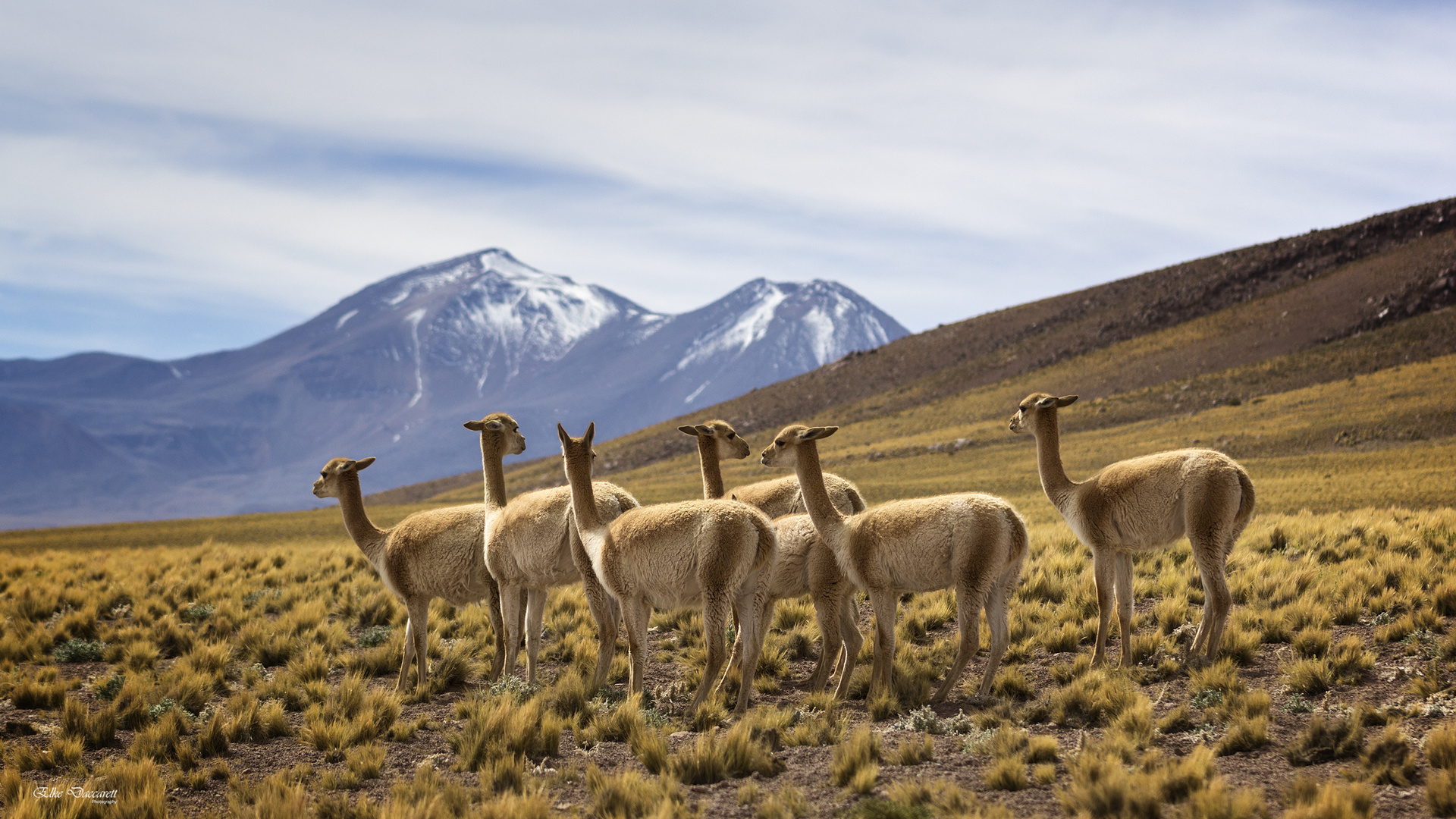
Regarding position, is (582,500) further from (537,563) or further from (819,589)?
(819,589)

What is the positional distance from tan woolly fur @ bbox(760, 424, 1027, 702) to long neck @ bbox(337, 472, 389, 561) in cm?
Result: 507

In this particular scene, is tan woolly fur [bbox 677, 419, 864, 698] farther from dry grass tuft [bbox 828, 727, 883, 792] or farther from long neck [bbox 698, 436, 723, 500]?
dry grass tuft [bbox 828, 727, 883, 792]

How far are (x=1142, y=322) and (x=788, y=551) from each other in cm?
8003

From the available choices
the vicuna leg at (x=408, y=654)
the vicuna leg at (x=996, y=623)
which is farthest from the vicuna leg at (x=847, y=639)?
the vicuna leg at (x=408, y=654)

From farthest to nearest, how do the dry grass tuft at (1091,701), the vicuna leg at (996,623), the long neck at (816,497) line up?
the long neck at (816,497)
the vicuna leg at (996,623)
the dry grass tuft at (1091,701)

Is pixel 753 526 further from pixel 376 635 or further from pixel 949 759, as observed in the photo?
pixel 376 635

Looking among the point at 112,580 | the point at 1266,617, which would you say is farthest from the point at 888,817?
the point at 112,580

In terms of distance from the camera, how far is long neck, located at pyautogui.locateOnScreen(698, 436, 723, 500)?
9.83 m

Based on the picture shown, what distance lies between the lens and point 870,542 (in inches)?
315

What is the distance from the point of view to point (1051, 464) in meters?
9.16

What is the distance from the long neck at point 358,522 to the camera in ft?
31.7

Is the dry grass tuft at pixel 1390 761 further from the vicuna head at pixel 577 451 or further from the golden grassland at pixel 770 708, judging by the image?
the vicuna head at pixel 577 451

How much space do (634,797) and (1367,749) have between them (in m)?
4.80

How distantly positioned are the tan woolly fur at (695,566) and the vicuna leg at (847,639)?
85cm
